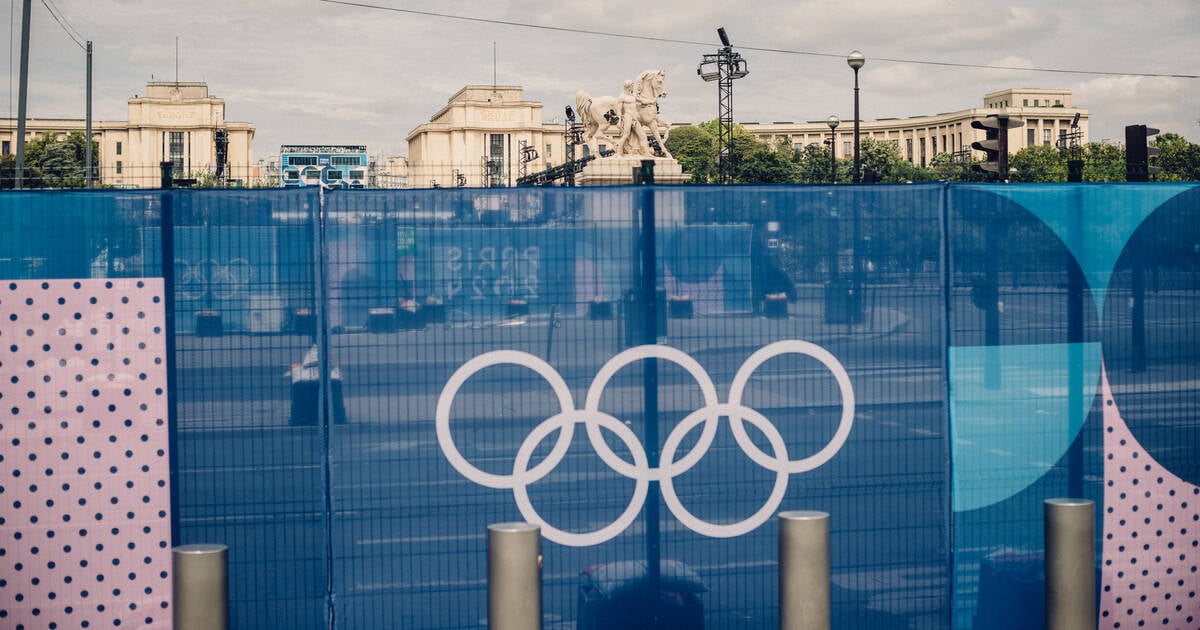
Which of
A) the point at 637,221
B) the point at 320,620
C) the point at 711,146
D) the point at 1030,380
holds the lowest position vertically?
the point at 320,620

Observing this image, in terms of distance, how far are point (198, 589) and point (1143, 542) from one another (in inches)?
198

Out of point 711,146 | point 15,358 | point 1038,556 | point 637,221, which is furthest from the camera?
point 711,146

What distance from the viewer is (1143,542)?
639cm

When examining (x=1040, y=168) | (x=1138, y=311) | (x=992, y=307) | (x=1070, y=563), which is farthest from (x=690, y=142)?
(x=1070, y=563)

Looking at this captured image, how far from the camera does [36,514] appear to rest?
215 inches

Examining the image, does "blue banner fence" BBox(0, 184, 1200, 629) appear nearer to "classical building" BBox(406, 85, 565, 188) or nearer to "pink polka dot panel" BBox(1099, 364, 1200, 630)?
"pink polka dot panel" BBox(1099, 364, 1200, 630)

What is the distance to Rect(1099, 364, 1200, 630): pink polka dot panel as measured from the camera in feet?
20.7

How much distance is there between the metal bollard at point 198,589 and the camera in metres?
4.83

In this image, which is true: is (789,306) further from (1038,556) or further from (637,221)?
(1038,556)

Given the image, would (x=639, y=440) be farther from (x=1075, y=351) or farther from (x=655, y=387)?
(x=1075, y=351)

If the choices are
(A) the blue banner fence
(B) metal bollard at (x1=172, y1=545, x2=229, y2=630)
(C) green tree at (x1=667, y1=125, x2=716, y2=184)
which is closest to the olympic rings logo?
(A) the blue banner fence

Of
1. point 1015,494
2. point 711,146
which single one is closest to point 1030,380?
point 1015,494

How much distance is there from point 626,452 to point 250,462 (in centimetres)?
186

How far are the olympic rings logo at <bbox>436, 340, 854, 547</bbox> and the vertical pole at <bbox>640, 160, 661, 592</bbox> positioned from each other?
44 millimetres
